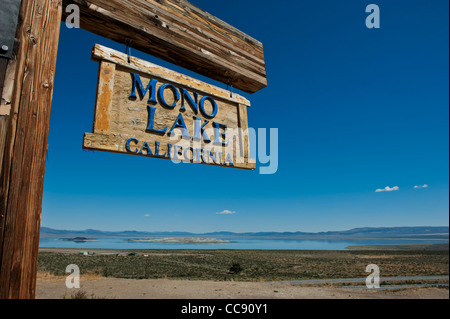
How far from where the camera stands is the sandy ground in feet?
53.3

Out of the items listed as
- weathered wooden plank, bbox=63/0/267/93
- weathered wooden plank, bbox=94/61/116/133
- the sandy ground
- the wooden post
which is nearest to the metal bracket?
the wooden post

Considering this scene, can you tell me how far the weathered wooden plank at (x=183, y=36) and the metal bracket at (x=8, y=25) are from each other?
466 millimetres

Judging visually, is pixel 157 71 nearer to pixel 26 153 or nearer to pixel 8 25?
pixel 8 25

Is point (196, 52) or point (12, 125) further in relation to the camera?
point (196, 52)

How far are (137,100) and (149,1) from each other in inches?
33.5

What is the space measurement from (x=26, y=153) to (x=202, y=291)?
1904 centimetres

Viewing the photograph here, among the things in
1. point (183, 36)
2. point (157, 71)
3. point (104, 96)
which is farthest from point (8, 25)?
point (183, 36)

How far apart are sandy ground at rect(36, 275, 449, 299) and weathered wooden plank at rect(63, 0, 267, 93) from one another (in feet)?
50.3

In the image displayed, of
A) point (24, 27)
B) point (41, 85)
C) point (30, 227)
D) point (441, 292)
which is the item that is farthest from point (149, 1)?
point (441, 292)

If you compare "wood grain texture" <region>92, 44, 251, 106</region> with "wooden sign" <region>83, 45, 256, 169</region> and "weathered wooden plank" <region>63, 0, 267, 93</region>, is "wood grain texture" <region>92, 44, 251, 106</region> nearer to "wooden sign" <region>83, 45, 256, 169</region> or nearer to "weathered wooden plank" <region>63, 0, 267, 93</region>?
"wooden sign" <region>83, 45, 256, 169</region>

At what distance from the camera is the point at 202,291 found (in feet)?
61.0

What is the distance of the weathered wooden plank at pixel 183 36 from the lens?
7.26ft

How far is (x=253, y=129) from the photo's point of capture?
295 cm
